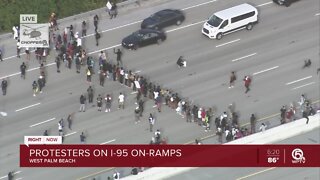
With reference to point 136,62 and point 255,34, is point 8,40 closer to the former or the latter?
point 136,62

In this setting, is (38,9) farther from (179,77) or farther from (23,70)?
(179,77)

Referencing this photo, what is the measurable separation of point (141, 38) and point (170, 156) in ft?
44.6

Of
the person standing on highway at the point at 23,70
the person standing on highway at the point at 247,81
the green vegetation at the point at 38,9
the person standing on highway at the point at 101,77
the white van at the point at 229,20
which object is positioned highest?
the green vegetation at the point at 38,9

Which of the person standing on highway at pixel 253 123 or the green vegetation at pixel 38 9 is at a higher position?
the green vegetation at pixel 38 9

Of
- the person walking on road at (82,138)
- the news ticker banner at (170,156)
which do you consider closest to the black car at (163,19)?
the person walking on road at (82,138)

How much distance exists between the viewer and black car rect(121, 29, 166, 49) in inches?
3597

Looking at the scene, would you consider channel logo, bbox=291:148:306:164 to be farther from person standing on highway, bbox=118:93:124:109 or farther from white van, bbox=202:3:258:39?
white van, bbox=202:3:258:39

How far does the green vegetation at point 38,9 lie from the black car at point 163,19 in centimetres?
566

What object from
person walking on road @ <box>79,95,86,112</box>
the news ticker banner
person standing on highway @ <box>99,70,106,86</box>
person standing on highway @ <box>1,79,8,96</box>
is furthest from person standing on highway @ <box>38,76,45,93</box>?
the news ticker banner

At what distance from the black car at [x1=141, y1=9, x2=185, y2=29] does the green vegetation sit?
223 inches

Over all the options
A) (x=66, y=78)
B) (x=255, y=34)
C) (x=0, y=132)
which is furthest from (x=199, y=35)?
(x=0, y=132)

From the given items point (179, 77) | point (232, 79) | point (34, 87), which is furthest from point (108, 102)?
point (232, 79)

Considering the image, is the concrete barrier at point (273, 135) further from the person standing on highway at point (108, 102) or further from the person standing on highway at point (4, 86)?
the person standing on highway at point (4, 86)

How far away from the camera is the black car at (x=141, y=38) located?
91375 millimetres
